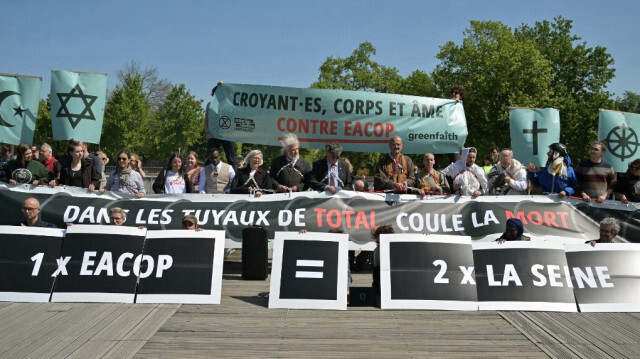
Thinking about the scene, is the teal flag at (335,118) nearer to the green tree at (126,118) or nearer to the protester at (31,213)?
the protester at (31,213)

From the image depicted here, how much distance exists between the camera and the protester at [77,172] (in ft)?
32.7

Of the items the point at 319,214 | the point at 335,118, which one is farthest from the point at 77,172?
the point at 335,118

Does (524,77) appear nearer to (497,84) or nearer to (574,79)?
(497,84)

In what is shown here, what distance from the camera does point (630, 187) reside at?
Answer: 31.9ft

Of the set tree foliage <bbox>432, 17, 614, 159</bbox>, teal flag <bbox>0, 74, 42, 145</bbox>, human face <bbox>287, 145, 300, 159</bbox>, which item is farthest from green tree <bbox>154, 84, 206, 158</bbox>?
human face <bbox>287, 145, 300, 159</bbox>

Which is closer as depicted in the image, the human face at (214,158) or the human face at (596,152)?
the human face at (596,152)

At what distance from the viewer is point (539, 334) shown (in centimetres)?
597

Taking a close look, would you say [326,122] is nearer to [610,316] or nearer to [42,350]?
[610,316]

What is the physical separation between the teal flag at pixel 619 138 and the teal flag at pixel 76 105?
9.29 meters

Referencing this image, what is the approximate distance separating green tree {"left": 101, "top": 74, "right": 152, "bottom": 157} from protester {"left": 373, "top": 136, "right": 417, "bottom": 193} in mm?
46981

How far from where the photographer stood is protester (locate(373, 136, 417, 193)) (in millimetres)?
9773

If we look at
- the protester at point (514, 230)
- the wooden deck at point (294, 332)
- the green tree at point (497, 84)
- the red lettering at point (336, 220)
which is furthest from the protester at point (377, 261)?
the green tree at point (497, 84)

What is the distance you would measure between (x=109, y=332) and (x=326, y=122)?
277 inches

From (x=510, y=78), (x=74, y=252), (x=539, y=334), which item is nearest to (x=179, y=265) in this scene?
(x=74, y=252)
